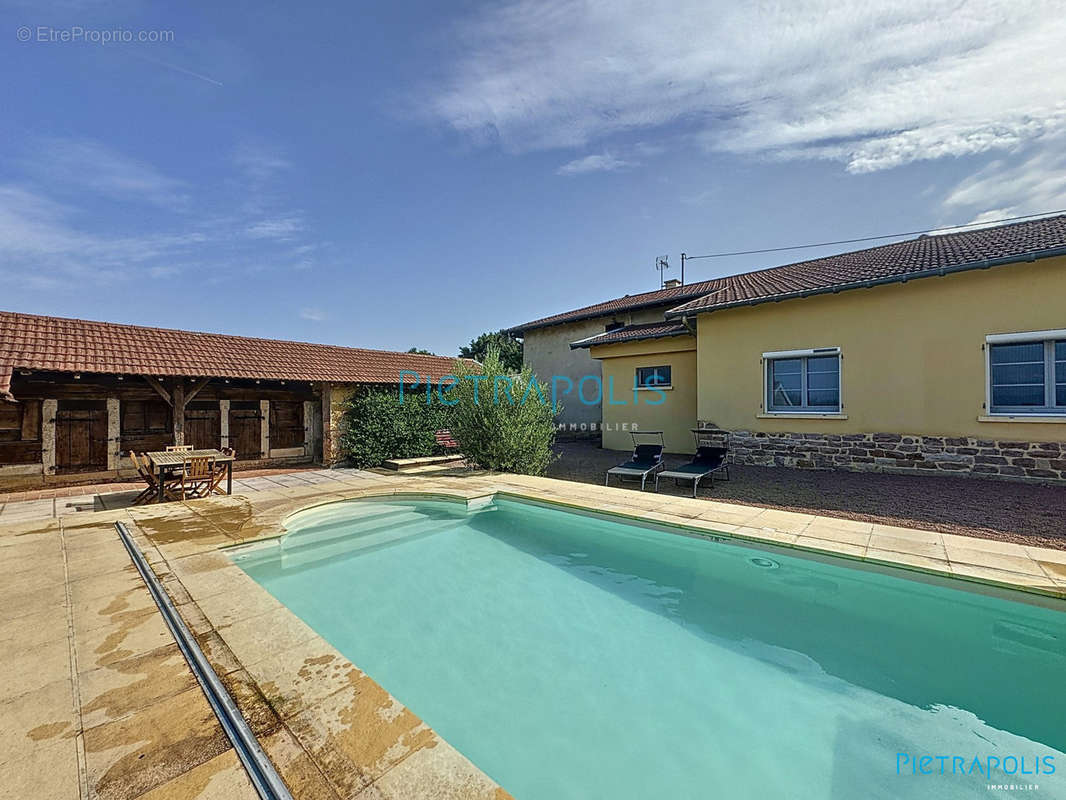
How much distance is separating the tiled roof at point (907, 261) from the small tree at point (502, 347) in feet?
37.4

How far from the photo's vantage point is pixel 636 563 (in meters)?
5.68

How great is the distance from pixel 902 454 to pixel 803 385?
235 centimetres

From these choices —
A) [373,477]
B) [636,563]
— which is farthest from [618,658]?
[373,477]

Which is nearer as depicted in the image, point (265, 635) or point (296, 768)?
point (296, 768)

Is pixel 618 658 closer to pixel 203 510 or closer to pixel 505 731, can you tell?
pixel 505 731

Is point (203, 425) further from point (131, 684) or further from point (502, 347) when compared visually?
point (502, 347)

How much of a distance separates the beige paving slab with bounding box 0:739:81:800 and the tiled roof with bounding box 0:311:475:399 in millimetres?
9019

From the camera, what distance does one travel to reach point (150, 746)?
2.10 meters

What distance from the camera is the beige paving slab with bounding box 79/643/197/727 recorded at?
93.1 inches

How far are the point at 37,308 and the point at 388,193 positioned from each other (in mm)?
8940

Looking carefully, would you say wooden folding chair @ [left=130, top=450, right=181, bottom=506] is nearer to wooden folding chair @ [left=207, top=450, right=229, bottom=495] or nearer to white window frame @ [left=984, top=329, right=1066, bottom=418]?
wooden folding chair @ [left=207, top=450, right=229, bottom=495]

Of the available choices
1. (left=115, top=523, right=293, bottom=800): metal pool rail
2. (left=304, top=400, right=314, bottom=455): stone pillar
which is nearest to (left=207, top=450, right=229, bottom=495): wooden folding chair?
(left=304, top=400, right=314, bottom=455): stone pillar

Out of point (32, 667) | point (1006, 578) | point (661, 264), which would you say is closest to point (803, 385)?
point (1006, 578)

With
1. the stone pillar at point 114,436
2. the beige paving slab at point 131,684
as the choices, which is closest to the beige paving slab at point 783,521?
the beige paving slab at point 131,684
